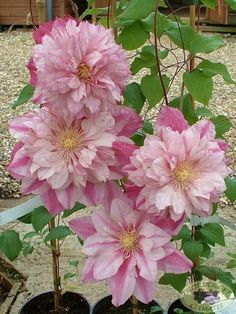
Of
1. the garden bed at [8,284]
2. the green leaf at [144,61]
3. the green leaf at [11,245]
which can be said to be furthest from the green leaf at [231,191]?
the garden bed at [8,284]

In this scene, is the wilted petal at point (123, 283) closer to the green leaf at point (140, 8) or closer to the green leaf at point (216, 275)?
the green leaf at point (140, 8)

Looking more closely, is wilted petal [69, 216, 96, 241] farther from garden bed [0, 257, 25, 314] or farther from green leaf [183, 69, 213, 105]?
garden bed [0, 257, 25, 314]

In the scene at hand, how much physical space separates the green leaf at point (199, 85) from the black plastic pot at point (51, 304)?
841 millimetres

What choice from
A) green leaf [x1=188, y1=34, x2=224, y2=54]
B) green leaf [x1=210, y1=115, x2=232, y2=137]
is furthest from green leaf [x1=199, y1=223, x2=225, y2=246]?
green leaf [x1=188, y1=34, x2=224, y2=54]

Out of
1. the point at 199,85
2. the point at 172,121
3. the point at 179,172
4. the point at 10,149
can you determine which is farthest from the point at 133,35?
the point at 10,149

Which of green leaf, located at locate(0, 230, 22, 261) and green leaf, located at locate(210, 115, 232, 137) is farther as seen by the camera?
green leaf, located at locate(0, 230, 22, 261)

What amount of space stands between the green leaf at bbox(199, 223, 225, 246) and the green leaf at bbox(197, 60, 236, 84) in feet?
1.32

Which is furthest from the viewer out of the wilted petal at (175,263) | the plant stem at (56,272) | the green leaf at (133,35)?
the plant stem at (56,272)

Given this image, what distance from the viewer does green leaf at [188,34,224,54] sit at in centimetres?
114

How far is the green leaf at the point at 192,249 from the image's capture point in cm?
130

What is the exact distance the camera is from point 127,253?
88cm

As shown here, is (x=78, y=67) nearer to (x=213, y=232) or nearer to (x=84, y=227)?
(x=84, y=227)

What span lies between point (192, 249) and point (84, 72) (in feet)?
2.11

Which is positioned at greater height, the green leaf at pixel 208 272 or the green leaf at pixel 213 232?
the green leaf at pixel 213 232
